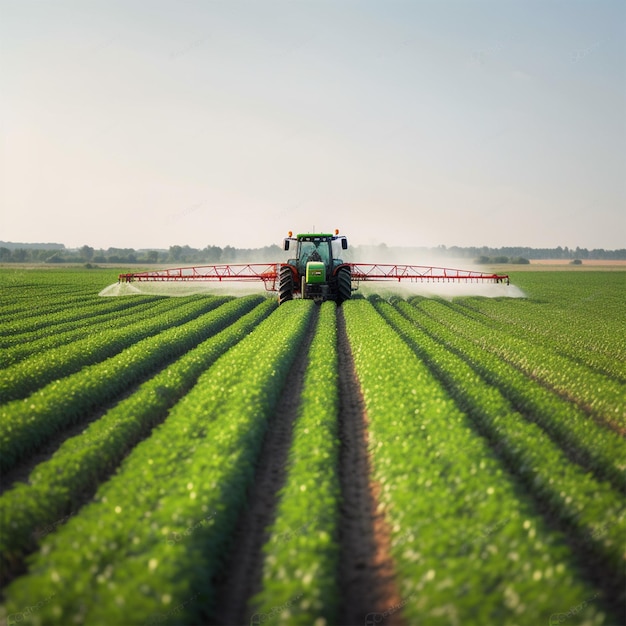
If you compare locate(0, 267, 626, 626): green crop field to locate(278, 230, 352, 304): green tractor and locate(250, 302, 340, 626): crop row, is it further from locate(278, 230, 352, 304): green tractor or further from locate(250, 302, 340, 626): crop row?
locate(278, 230, 352, 304): green tractor

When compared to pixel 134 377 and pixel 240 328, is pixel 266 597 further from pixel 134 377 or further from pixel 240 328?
pixel 240 328

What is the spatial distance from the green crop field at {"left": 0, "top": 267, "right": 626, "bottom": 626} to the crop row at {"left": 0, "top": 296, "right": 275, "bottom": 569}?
4cm

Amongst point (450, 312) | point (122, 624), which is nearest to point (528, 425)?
point (122, 624)

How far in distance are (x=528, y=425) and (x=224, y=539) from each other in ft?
21.5

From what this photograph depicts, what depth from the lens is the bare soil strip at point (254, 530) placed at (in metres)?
6.13

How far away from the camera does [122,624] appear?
197 inches

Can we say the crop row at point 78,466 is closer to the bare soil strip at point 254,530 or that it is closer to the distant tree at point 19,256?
the bare soil strip at point 254,530

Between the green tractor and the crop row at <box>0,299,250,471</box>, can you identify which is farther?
the green tractor

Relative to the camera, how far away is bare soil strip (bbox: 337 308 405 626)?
593 cm

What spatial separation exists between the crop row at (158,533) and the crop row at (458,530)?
7.52 feet

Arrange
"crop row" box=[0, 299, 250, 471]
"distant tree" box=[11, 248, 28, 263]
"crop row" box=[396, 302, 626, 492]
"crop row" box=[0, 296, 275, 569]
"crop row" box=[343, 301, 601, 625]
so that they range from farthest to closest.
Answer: "distant tree" box=[11, 248, 28, 263]
"crop row" box=[0, 299, 250, 471]
"crop row" box=[396, 302, 626, 492]
"crop row" box=[0, 296, 275, 569]
"crop row" box=[343, 301, 601, 625]

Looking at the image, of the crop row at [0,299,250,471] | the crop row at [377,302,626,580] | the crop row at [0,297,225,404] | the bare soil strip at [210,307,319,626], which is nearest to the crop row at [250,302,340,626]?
the bare soil strip at [210,307,319,626]

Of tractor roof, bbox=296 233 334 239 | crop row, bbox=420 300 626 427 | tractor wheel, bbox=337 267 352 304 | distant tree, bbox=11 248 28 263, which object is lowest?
crop row, bbox=420 300 626 427

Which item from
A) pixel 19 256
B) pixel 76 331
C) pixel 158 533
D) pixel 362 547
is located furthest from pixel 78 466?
pixel 19 256
